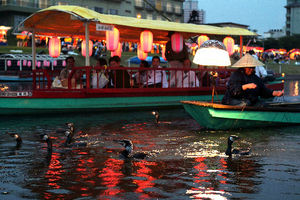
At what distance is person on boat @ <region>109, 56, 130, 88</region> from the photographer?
13914mm

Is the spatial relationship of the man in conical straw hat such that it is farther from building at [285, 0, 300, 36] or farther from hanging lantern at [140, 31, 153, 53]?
building at [285, 0, 300, 36]

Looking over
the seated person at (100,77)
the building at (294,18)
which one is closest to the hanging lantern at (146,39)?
the seated person at (100,77)

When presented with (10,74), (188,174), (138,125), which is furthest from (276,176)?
(10,74)

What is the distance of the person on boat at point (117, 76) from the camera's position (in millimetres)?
13914

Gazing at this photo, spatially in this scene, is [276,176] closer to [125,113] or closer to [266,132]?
[266,132]

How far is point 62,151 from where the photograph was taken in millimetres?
8305

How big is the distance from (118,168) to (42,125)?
576cm

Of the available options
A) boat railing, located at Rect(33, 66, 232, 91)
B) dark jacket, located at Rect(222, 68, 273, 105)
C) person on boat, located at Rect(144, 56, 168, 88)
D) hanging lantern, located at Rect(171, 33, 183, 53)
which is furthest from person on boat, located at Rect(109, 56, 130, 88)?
dark jacket, located at Rect(222, 68, 273, 105)

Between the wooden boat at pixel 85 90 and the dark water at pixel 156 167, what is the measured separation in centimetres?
202

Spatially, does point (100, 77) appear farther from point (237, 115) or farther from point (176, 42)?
point (237, 115)

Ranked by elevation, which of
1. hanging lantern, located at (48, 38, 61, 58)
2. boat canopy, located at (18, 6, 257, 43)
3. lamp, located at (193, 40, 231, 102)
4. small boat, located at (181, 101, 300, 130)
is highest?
boat canopy, located at (18, 6, 257, 43)

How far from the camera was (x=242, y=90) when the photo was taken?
405 inches

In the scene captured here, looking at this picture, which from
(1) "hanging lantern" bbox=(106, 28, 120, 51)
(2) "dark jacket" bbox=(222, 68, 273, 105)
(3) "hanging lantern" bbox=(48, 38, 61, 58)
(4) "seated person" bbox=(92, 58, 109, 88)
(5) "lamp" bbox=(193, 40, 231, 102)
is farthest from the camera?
(3) "hanging lantern" bbox=(48, 38, 61, 58)

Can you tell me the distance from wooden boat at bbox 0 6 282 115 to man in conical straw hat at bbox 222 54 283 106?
14.2 feet
